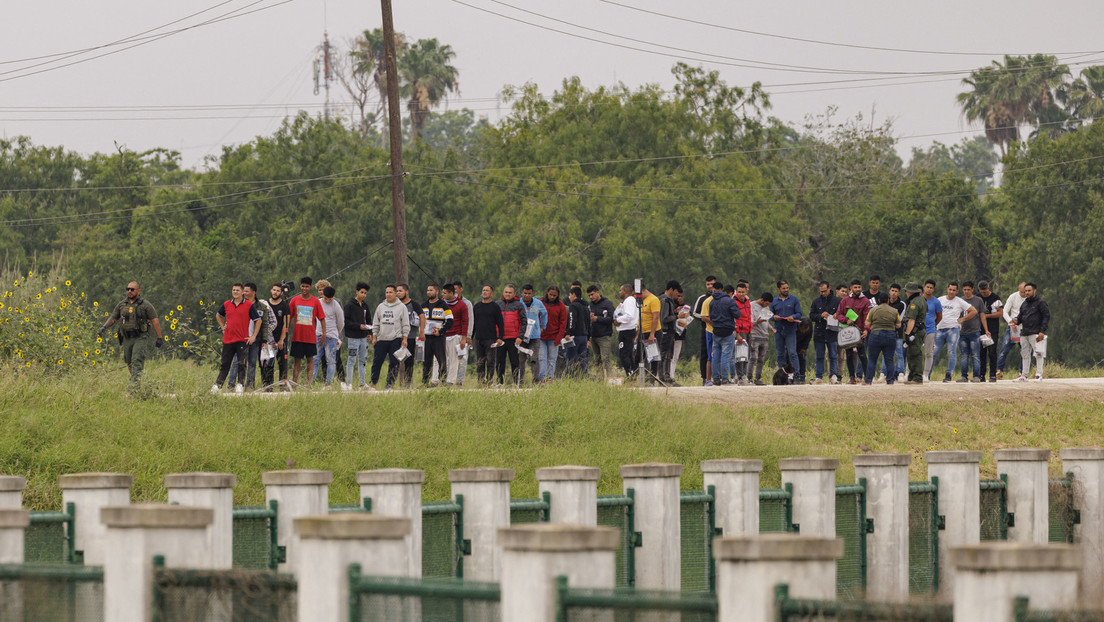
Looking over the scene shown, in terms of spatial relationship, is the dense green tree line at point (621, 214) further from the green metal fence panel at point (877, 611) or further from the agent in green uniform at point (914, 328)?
the green metal fence panel at point (877, 611)

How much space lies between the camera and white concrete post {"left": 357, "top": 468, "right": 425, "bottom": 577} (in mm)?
9773

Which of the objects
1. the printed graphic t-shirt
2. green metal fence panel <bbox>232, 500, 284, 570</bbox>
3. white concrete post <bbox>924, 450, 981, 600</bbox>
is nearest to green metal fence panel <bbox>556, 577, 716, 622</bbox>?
green metal fence panel <bbox>232, 500, 284, 570</bbox>

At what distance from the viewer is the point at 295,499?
31.8ft

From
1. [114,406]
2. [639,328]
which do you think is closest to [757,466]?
[114,406]

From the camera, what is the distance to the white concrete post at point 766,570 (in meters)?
5.70

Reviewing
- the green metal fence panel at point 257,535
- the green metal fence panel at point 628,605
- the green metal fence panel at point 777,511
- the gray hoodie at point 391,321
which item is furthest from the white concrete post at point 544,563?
the gray hoodie at point 391,321

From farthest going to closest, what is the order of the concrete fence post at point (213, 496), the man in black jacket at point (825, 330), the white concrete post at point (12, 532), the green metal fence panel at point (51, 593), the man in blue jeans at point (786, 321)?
the man in black jacket at point (825, 330) → the man in blue jeans at point (786, 321) → the concrete fence post at point (213, 496) → the white concrete post at point (12, 532) → the green metal fence panel at point (51, 593)

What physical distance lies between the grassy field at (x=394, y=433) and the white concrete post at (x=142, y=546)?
332 inches

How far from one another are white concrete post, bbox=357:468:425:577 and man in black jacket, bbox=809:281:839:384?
14593 millimetres

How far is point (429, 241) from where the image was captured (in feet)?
162

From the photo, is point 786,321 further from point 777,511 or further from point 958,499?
point 777,511

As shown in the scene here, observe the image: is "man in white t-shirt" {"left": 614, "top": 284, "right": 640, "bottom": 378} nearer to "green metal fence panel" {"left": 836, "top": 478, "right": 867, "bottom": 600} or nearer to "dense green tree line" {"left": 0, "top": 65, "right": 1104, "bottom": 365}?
"green metal fence panel" {"left": 836, "top": 478, "right": 867, "bottom": 600}

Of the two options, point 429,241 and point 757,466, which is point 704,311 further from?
point 429,241

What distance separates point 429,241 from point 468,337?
1115 inches
